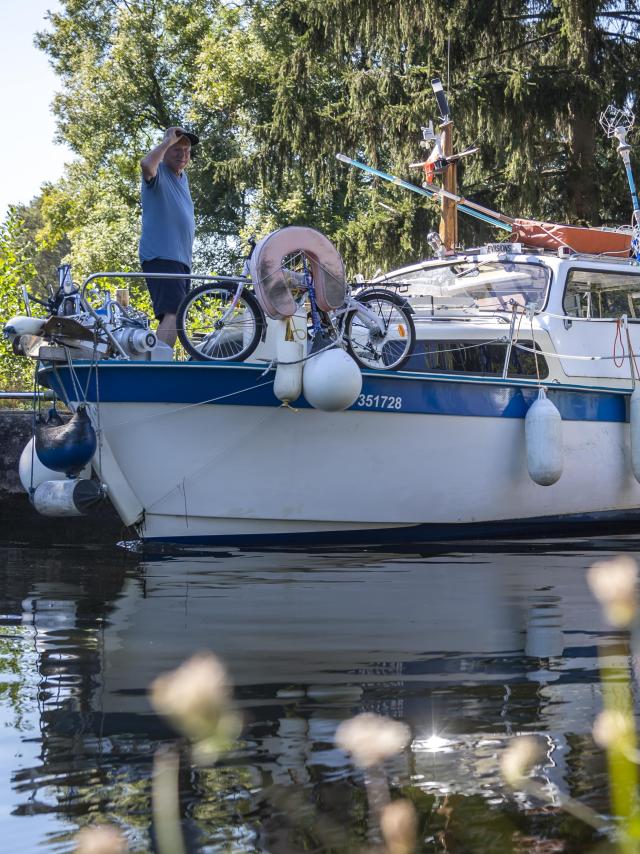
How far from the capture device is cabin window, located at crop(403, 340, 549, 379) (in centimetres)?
946

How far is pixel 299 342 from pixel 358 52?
17.1 metres

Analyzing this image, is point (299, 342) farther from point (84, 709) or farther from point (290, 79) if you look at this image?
point (290, 79)

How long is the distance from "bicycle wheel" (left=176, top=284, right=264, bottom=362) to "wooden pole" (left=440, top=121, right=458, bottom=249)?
5507mm

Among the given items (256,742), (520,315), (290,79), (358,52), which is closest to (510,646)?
(256,742)

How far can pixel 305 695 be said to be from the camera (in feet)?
12.1

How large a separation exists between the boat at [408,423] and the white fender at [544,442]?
13 mm

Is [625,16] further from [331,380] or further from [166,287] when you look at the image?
[331,380]

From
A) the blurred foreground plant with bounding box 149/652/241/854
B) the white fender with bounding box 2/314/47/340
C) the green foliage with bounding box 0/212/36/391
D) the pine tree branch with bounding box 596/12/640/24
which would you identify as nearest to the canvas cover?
the white fender with bounding box 2/314/47/340

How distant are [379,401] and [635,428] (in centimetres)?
264

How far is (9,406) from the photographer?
11.7 m

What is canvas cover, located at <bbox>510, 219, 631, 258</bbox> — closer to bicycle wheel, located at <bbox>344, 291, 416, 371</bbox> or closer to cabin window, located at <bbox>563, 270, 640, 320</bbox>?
cabin window, located at <bbox>563, 270, 640, 320</bbox>

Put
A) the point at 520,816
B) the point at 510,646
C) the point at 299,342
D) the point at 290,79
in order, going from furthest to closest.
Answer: the point at 290,79 → the point at 299,342 → the point at 510,646 → the point at 520,816

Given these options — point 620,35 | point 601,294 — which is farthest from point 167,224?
point 620,35

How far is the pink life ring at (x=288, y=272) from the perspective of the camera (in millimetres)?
8195
